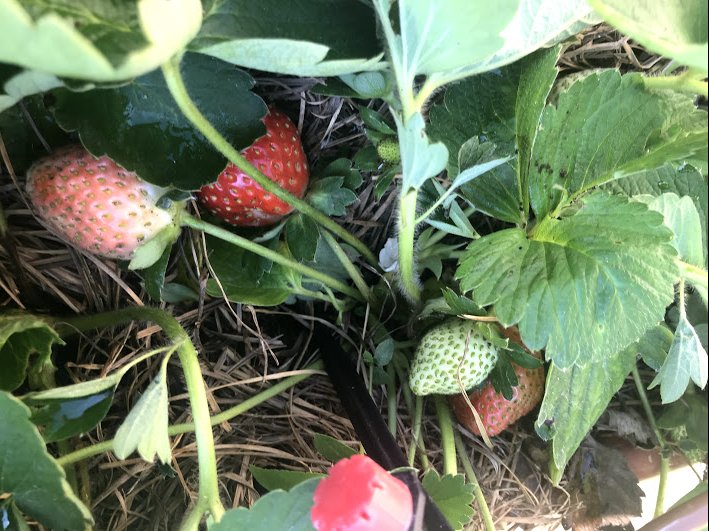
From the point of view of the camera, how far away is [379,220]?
89cm

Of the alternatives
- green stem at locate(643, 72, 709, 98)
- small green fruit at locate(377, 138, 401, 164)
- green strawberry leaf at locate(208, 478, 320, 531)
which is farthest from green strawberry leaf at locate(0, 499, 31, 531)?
green stem at locate(643, 72, 709, 98)

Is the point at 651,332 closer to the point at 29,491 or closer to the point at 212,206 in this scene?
the point at 212,206

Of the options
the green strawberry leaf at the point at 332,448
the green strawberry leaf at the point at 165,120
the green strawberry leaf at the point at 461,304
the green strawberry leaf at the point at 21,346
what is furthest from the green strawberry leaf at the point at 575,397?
the green strawberry leaf at the point at 21,346

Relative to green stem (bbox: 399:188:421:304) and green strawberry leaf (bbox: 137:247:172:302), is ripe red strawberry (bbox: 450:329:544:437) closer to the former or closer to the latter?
green stem (bbox: 399:188:421:304)

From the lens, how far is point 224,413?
0.79 m

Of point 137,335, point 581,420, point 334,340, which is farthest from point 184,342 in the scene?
point 581,420

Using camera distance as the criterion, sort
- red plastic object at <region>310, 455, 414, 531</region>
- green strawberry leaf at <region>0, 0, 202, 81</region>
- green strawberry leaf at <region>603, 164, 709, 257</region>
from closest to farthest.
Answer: green strawberry leaf at <region>0, 0, 202, 81</region>, red plastic object at <region>310, 455, 414, 531</region>, green strawberry leaf at <region>603, 164, 709, 257</region>

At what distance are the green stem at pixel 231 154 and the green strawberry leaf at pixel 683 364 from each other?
1.31ft

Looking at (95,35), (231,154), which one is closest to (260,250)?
(231,154)

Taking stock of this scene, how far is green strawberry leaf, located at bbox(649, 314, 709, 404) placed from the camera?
1.87 feet

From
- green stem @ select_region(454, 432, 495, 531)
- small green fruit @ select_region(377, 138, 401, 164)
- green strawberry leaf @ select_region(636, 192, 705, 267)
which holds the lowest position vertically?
green stem @ select_region(454, 432, 495, 531)

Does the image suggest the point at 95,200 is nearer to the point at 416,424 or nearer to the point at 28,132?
the point at 28,132

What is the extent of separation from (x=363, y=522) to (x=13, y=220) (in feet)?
2.08

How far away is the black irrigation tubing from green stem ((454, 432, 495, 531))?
17 cm
